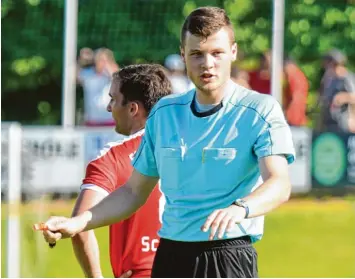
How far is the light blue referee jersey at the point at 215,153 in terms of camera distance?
4.77 metres

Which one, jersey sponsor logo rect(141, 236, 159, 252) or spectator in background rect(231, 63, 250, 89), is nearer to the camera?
jersey sponsor logo rect(141, 236, 159, 252)

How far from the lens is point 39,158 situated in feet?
56.4

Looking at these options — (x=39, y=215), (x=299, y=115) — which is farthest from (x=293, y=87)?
(x=39, y=215)

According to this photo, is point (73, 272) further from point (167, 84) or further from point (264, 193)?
point (264, 193)

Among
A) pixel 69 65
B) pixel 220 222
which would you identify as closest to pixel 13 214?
pixel 220 222

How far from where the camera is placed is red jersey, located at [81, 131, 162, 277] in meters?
5.80

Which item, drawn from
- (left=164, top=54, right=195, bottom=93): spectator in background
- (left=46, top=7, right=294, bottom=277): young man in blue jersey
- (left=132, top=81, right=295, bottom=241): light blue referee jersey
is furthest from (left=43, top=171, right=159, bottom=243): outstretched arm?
(left=164, top=54, right=195, bottom=93): spectator in background

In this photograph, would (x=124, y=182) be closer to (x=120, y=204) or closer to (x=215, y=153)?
(x=120, y=204)

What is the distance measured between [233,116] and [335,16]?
1640 centimetres

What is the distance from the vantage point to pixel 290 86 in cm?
1939

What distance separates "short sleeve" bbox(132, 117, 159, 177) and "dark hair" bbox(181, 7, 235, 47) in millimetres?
411

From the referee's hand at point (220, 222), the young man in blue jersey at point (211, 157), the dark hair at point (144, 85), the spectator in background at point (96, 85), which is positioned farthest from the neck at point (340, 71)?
the referee's hand at point (220, 222)

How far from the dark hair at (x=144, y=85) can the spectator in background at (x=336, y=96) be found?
1231cm

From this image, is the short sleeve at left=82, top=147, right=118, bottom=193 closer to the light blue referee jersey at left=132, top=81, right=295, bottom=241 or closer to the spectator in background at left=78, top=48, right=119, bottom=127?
the light blue referee jersey at left=132, top=81, right=295, bottom=241
